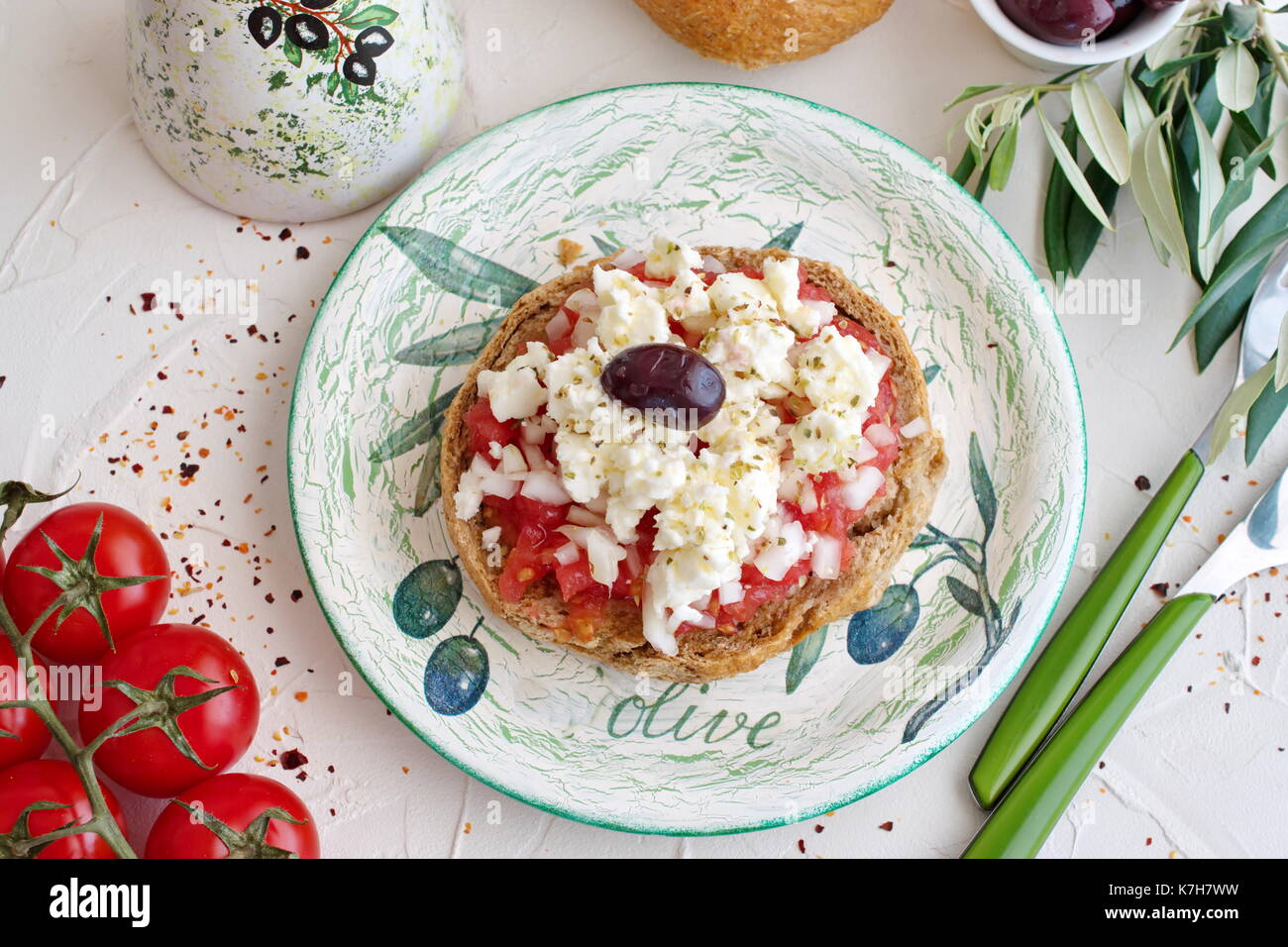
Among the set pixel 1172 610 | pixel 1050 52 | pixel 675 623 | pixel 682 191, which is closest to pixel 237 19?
pixel 682 191

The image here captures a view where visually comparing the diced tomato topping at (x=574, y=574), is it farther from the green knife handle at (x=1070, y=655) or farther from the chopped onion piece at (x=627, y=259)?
the green knife handle at (x=1070, y=655)

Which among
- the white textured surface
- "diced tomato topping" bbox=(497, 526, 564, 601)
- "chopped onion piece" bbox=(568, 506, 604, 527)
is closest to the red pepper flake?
the white textured surface

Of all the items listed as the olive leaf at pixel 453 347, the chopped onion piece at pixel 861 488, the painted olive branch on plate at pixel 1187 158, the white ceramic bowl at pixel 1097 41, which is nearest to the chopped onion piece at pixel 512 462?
the olive leaf at pixel 453 347

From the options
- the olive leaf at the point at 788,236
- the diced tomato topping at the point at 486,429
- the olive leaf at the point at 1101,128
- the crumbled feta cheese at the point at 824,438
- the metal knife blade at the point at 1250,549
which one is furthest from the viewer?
the olive leaf at the point at 788,236

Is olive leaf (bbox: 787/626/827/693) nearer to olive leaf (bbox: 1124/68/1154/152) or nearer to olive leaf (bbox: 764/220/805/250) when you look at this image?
olive leaf (bbox: 764/220/805/250)

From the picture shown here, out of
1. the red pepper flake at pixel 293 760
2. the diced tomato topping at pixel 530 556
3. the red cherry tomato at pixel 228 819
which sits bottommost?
the red pepper flake at pixel 293 760

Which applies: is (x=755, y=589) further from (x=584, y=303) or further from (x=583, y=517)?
(x=584, y=303)
